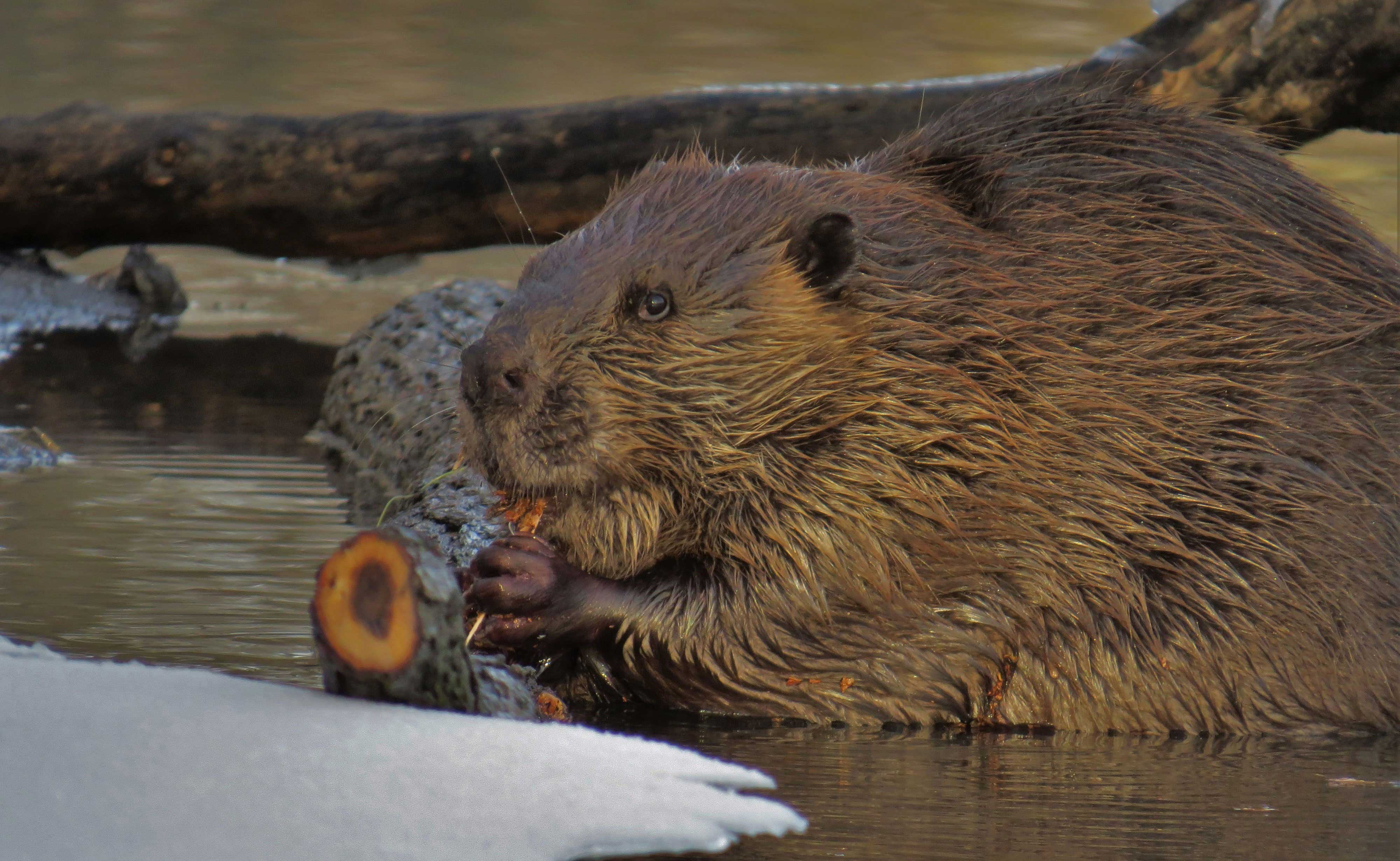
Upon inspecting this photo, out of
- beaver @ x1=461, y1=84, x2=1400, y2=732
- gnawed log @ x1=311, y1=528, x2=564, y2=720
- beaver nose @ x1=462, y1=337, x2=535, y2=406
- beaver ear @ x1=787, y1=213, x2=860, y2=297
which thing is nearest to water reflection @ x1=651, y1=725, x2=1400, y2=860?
beaver @ x1=461, y1=84, x2=1400, y2=732

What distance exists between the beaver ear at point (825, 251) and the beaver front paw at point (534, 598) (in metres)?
0.65

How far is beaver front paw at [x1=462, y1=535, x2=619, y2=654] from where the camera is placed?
302 cm

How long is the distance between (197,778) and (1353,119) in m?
5.55

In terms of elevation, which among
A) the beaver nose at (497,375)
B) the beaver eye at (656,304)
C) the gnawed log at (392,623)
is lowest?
the gnawed log at (392,623)

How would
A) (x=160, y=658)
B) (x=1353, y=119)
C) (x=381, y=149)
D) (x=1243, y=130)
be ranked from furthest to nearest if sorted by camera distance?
(x=381, y=149) → (x=1353, y=119) → (x=1243, y=130) → (x=160, y=658)

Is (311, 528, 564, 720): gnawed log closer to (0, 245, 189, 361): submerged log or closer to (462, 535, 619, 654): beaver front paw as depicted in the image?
Answer: (462, 535, 619, 654): beaver front paw

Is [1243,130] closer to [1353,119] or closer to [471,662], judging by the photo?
[471,662]

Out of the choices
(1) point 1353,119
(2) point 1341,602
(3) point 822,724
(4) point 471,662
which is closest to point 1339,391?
(2) point 1341,602

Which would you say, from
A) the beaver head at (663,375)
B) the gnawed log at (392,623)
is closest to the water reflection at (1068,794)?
the beaver head at (663,375)

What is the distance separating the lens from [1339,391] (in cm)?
320

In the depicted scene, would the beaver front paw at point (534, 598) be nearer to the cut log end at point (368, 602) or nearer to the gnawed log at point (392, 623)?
the gnawed log at point (392, 623)

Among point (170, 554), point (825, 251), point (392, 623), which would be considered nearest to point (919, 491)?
point (825, 251)

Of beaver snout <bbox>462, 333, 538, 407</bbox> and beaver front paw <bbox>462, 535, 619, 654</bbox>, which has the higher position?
beaver snout <bbox>462, 333, 538, 407</bbox>

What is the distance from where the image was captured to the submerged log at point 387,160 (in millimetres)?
7215
